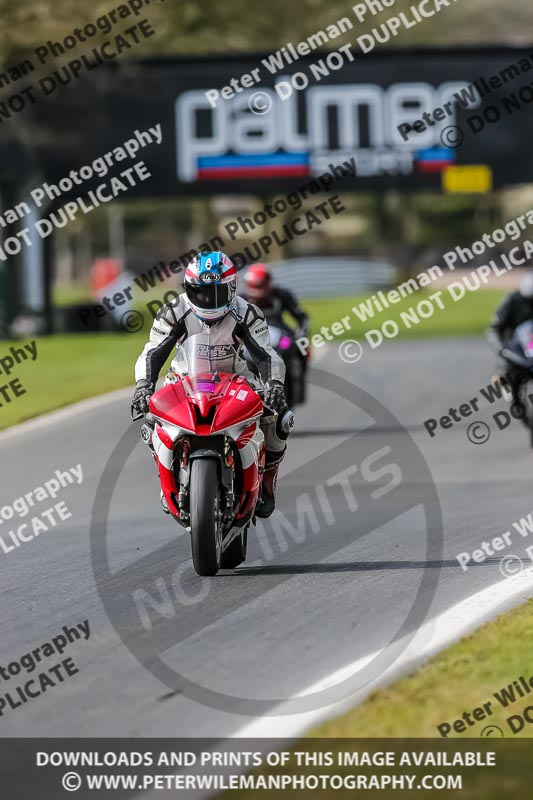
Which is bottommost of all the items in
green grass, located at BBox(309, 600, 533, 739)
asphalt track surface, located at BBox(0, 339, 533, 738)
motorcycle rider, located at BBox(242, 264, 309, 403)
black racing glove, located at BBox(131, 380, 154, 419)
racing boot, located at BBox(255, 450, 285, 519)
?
green grass, located at BBox(309, 600, 533, 739)

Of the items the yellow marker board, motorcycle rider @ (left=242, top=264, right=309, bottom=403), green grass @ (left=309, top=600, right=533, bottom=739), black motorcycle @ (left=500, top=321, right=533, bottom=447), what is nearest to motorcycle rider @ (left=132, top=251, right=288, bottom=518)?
green grass @ (left=309, top=600, right=533, bottom=739)

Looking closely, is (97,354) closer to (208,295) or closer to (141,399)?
(141,399)

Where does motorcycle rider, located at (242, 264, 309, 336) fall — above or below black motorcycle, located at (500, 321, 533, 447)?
above

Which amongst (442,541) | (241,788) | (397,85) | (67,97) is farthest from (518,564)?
(67,97)

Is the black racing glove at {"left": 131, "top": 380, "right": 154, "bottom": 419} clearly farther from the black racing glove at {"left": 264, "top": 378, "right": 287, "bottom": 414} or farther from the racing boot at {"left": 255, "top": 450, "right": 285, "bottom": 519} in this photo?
the racing boot at {"left": 255, "top": 450, "right": 285, "bottom": 519}

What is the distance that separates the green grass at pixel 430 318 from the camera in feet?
104

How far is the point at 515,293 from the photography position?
1435 cm

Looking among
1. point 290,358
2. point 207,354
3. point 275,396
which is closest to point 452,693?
point 275,396

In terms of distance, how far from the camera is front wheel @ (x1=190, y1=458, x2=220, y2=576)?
7430 millimetres

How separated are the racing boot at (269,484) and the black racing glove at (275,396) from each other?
1.36ft

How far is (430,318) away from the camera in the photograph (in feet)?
119

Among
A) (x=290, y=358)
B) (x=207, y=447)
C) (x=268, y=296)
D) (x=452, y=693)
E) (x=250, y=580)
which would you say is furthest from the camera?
(x=290, y=358)

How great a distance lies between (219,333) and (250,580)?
4.35 feet

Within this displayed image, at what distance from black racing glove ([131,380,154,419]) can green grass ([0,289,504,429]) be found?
27.3ft
